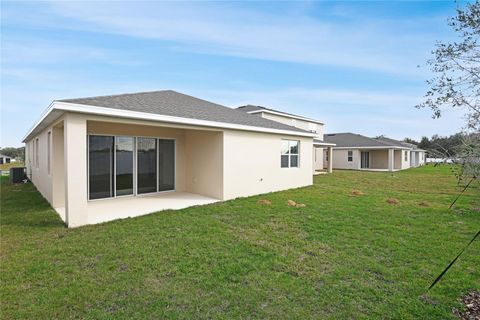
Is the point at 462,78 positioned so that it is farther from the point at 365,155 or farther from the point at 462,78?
the point at 365,155

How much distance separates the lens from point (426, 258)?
15.5ft

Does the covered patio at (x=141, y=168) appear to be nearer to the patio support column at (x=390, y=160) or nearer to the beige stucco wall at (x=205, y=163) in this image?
the beige stucco wall at (x=205, y=163)

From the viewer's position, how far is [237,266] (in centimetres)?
433

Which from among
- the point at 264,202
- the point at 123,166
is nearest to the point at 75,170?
the point at 123,166

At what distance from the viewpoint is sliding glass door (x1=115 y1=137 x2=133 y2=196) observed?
9812mm

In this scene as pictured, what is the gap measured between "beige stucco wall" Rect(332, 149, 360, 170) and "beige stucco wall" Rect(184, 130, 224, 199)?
24998mm

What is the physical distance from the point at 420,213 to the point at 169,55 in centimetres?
1305

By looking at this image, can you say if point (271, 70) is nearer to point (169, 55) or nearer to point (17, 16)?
point (169, 55)

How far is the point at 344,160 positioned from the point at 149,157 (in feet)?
88.9

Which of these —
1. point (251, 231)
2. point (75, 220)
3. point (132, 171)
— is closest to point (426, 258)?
point (251, 231)

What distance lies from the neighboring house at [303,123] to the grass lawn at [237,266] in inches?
585

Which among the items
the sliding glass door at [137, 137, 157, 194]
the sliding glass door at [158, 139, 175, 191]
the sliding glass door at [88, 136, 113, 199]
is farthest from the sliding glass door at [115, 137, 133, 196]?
the sliding glass door at [158, 139, 175, 191]

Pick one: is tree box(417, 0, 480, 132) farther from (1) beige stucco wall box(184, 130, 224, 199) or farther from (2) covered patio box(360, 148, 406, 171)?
(2) covered patio box(360, 148, 406, 171)

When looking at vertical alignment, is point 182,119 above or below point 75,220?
above
